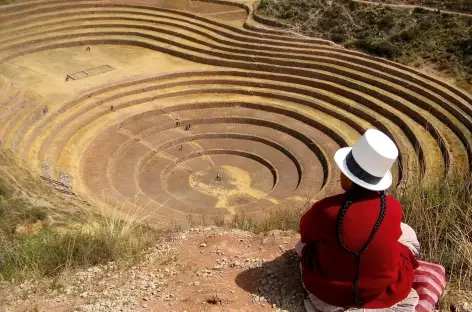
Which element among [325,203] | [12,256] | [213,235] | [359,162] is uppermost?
[359,162]

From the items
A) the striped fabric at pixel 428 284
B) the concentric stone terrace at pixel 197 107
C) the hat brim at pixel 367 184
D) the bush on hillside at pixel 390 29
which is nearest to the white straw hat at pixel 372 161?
the hat brim at pixel 367 184

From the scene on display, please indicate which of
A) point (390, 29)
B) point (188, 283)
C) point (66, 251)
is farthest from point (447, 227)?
point (390, 29)

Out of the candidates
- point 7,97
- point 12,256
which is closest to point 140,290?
point 12,256

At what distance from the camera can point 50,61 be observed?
68.3 ft

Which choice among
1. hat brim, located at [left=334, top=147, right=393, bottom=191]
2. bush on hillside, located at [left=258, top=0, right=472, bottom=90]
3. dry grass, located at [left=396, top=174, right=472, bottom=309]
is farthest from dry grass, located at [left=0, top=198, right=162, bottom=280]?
bush on hillside, located at [left=258, top=0, right=472, bottom=90]

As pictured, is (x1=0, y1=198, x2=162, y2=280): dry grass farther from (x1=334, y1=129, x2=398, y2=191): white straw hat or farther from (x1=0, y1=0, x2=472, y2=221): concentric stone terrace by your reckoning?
(x1=0, y1=0, x2=472, y2=221): concentric stone terrace

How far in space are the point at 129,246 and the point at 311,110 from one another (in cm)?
1353

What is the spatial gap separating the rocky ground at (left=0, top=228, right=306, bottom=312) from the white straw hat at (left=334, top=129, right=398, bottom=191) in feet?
4.77

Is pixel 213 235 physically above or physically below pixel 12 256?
above

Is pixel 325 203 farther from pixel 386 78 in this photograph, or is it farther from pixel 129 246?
pixel 386 78

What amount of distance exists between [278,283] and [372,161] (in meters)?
1.77

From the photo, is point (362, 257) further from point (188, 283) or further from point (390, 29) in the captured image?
point (390, 29)

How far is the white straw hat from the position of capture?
4.45 meters

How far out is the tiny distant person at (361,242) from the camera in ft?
14.8
